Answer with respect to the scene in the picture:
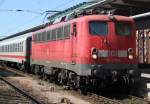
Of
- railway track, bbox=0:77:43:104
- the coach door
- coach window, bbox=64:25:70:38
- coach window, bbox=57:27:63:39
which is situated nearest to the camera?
railway track, bbox=0:77:43:104

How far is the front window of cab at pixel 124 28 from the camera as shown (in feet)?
55.2

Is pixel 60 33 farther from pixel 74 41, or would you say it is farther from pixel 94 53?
pixel 94 53

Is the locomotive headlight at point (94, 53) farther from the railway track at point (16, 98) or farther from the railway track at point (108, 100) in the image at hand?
the railway track at point (16, 98)

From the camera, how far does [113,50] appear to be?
645 inches

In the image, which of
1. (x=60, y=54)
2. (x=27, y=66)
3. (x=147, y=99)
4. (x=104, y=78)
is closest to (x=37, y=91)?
(x=60, y=54)

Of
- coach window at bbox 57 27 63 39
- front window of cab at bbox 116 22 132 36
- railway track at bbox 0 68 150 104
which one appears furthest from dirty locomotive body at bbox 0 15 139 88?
coach window at bbox 57 27 63 39

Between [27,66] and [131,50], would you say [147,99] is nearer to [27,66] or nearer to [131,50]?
[131,50]

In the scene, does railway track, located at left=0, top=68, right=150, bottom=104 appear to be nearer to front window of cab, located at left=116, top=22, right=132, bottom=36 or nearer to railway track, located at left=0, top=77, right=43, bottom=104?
railway track, located at left=0, top=77, right=43, bottom=104

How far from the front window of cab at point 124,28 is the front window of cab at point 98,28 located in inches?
19.5

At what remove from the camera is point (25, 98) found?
53.7ft

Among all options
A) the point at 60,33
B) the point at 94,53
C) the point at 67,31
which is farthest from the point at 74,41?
the point at 60,33

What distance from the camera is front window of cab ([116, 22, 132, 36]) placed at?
16828 millimetres

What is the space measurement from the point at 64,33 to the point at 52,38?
2584 millimetres

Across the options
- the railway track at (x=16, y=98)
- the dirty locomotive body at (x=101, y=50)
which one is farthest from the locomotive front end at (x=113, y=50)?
the railway track at (x=16, y=98)
